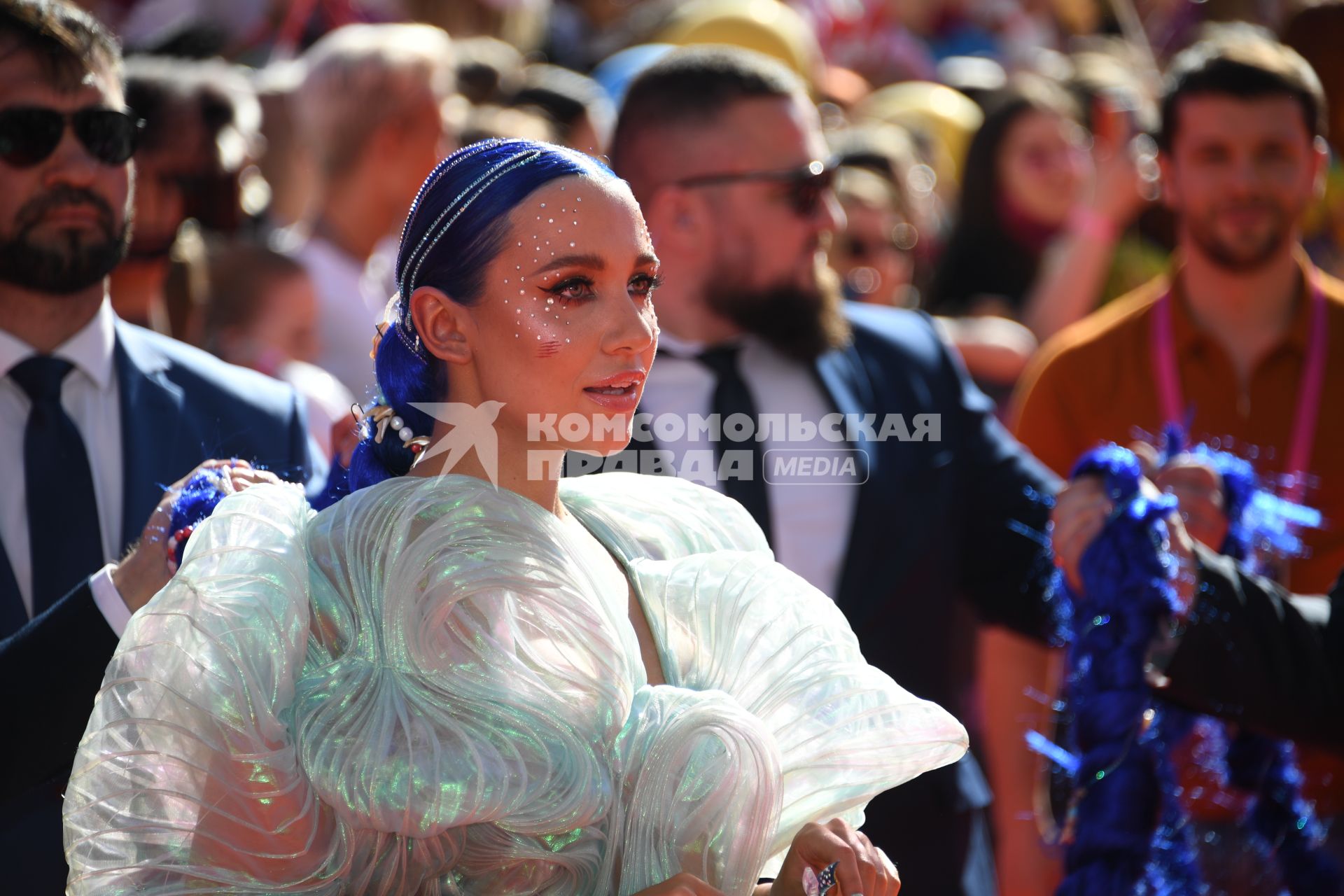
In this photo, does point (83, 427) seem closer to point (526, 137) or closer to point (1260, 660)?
point (526, 137)

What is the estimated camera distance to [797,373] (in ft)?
12.4

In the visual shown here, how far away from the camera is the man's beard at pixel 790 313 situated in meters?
3.70

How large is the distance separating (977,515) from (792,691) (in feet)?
5.05

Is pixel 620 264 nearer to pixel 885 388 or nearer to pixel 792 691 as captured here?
pixel 792 691

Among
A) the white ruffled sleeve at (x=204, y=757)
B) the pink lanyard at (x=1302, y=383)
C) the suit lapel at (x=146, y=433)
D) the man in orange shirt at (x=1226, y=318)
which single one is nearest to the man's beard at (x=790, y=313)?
the man in orange shirt at (x=1226, y=318)

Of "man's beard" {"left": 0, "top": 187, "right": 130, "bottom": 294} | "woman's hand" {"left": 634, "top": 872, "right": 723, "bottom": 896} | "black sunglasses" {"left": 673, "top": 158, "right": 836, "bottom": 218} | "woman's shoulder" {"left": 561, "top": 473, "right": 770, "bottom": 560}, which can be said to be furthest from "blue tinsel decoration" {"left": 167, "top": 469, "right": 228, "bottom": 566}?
"black sunglasses" {"left": 673, "top": 158, "right": 836, "bottom": 218}

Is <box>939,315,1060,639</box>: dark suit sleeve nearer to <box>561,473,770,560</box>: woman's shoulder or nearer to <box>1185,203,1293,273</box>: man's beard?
<box>1185,203,1293,273</box>: man's beard

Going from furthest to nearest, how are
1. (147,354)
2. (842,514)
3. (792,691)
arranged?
(842,514) → (147,354) → (792,691)

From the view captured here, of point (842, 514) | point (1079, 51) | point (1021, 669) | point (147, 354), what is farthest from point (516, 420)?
point (1079, 51)

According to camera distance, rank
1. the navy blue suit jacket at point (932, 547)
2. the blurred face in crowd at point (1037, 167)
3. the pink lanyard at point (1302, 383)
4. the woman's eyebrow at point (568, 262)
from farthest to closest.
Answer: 1. the blurred face in crowd at point (1037, 167)
2. the pink lanyard at point (1302, 383)
3. the navy blue suit jacket at point (932, 547)
4. the woman's eyebrow at point (568, 262)

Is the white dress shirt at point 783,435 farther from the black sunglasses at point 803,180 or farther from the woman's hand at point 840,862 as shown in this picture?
the woman's hand at point 840,862

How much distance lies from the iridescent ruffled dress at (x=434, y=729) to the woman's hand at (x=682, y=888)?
0.08 m

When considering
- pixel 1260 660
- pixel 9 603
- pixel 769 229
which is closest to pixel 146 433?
pixel 9 603

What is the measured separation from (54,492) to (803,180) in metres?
1.84
